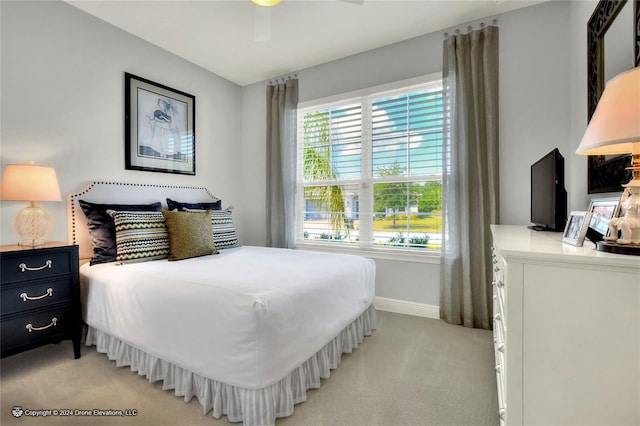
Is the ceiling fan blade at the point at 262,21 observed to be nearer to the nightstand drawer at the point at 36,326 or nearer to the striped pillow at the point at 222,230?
the striped pillow at the point at 222,230

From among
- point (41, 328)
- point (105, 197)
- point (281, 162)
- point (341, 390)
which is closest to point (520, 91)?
point (281, 162)

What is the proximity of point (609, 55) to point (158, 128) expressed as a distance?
11.6 feet

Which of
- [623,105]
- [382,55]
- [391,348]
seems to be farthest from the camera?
[382,55]

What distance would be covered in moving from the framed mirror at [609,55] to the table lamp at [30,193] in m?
3.31

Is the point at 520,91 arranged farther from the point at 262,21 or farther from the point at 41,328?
the point at 41,328

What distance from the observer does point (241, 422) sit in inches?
59.0

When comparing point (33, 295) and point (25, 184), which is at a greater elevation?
point (25, 184)

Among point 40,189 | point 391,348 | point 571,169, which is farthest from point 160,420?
point 571,169

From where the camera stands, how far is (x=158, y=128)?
312 cm

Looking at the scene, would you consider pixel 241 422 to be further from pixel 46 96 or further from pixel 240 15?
pixel 240 15

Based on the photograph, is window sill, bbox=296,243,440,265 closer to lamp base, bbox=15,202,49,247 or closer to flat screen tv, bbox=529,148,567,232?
flat screen tv, bbox=529,148,567,232

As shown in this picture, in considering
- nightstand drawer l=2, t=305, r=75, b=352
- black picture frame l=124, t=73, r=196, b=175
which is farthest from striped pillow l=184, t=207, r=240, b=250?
nightstand drawer l=2, t=305, r=75, b=352

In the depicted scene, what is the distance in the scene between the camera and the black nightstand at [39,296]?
1.85 metres

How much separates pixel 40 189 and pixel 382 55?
3.16 m
